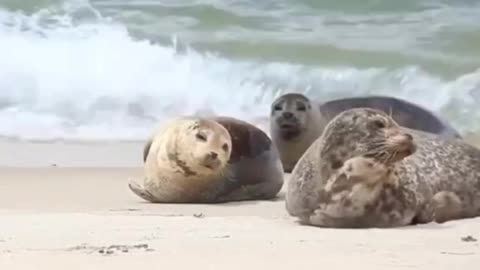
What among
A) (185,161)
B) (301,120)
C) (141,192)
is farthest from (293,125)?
(185,161)

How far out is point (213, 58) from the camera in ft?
46.8

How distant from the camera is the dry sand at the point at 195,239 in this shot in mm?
4379

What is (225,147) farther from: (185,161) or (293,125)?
(293,125)

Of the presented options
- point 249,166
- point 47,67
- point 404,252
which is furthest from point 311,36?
point 404,252

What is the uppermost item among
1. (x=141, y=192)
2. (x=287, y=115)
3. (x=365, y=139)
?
(x=365, y=139)

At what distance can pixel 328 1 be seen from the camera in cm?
1622

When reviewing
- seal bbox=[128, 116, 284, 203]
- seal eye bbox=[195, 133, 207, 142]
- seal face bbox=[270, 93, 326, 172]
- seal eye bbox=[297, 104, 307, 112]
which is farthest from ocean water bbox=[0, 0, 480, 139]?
seal eye bbox=[195, 133, 207, 142]

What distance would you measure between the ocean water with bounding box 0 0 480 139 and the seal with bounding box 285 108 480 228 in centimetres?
565

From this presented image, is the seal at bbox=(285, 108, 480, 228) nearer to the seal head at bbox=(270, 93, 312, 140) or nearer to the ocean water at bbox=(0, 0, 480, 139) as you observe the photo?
the seal head at bbox=(270, 93, 312, 140)

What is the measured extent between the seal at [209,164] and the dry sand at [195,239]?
0.41ft

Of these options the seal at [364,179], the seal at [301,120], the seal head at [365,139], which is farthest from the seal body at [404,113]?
the seal head at [365,139]

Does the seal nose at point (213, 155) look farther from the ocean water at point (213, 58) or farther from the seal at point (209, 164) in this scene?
the ocean water at point (213, 58)

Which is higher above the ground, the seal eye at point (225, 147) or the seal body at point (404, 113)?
the seal eye at point (225, 147)

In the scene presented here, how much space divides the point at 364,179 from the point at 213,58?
29.1 feet
